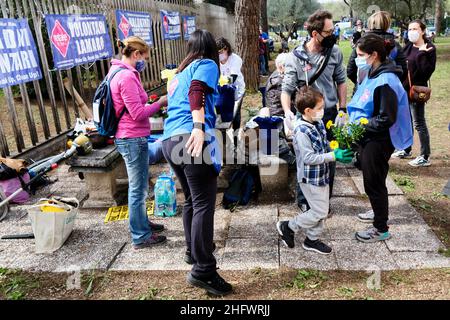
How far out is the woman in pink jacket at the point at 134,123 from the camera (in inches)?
131

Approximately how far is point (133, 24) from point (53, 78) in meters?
2.11

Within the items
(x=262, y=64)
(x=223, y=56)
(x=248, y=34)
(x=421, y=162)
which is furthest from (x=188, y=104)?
(x=262, y=64)

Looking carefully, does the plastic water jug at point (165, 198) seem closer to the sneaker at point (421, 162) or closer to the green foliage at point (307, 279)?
the green foliage at point (307, 279)

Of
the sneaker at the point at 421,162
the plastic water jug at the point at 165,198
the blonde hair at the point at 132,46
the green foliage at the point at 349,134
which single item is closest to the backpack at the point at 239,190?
the plastic water jug at the point at 165,198

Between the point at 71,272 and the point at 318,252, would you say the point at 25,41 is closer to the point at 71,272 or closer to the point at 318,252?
the point at 71,272

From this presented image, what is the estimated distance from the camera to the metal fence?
583 cm

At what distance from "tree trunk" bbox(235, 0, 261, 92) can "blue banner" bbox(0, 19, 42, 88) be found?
21.8 feet

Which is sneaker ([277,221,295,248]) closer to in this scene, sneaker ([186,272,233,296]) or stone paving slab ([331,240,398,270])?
stone paving slab ([331,240,398,270])

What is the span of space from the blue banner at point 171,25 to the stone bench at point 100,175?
7.51 metres

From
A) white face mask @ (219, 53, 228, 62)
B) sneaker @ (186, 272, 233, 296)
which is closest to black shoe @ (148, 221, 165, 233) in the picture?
sneaker @ (186, 272, 233, 296)

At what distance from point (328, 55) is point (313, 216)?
63.1 inches

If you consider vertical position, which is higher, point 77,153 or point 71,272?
point 77,153
